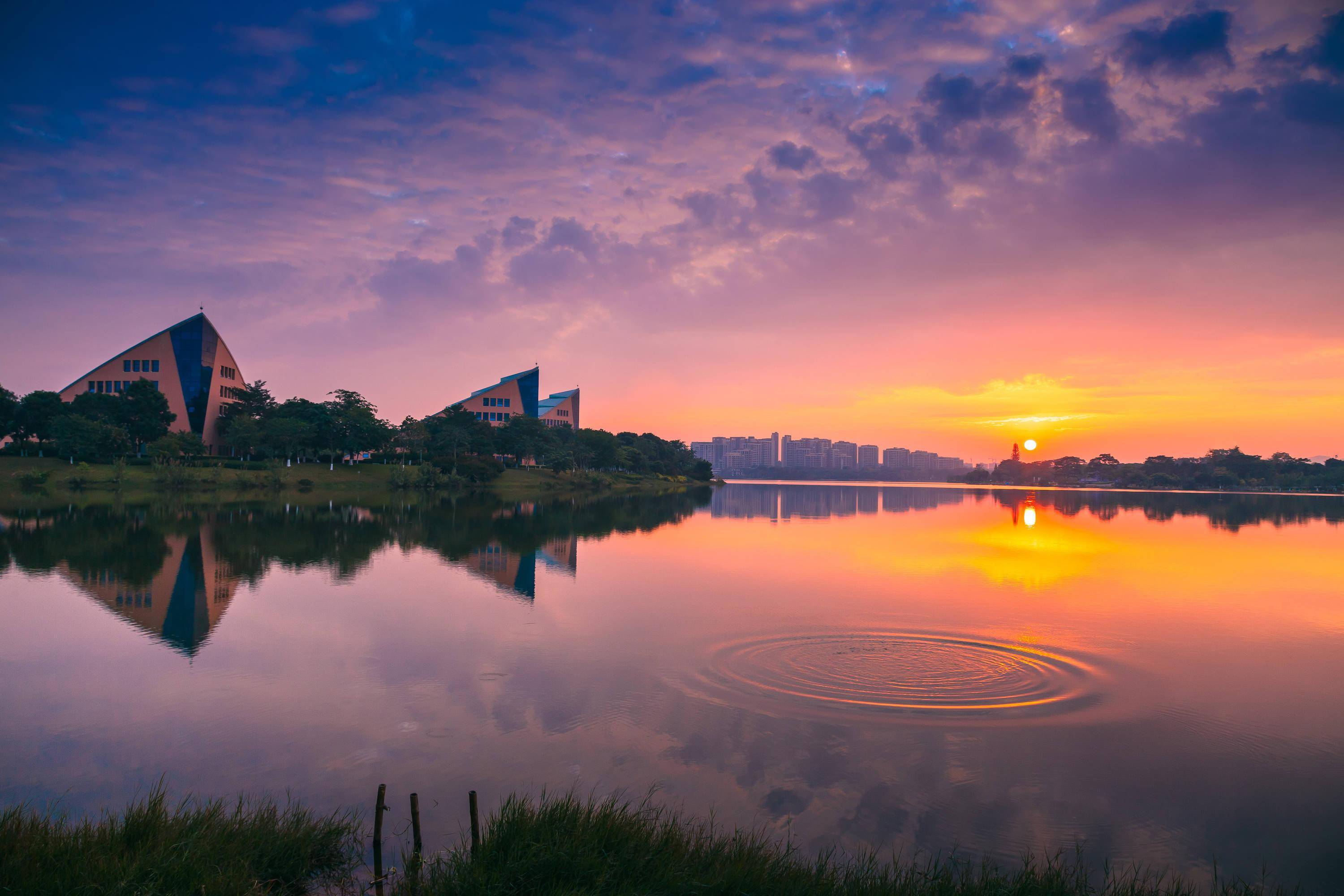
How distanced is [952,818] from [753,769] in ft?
6.96

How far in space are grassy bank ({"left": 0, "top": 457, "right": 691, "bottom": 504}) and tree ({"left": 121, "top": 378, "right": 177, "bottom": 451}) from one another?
4289mm

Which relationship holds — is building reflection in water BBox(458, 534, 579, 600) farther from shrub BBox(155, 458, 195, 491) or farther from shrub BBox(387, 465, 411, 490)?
shrub BBox(387, 465, 411, 490)

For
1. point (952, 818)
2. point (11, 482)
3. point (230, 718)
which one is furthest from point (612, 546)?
point (11, 482)

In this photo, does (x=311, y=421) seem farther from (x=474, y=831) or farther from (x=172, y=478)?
(x=474, y=831)

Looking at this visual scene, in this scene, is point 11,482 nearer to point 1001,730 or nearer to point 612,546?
point 612,546

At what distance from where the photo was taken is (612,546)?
98.5 ft

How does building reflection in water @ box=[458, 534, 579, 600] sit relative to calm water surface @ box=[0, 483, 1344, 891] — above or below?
above

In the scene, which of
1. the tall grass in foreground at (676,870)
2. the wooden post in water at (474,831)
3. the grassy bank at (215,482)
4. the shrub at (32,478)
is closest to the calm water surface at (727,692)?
the tall grass in foreground at (676,870)

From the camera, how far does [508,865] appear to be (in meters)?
5.45

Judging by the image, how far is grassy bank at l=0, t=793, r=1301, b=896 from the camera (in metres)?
5.27


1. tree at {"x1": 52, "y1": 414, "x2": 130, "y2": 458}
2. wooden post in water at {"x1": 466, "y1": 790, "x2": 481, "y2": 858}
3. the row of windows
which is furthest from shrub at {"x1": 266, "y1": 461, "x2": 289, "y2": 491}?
wooden post in water at {"x1": 466, "y1": 790, "x2": 481, "y2": 858}

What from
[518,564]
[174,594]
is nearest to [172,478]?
[518,564]

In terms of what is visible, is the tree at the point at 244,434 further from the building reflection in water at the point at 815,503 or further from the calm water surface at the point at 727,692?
the calm water surface at the point at 727,692

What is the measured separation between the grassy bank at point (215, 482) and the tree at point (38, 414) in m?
2.81
